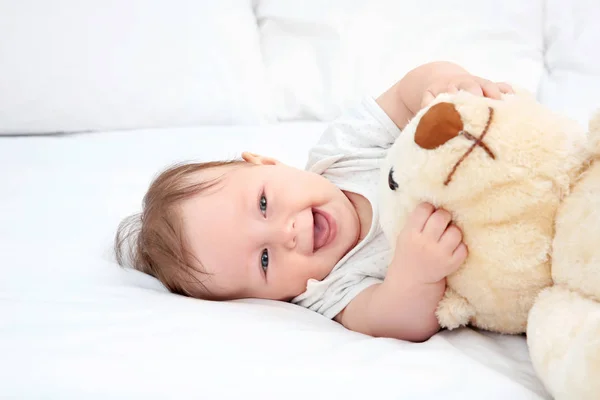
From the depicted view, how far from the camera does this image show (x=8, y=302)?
821 millimetres

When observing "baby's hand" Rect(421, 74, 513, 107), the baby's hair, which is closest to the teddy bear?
"baby's hand" Rect(421, 74, 513, 107)

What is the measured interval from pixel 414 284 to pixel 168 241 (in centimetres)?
40

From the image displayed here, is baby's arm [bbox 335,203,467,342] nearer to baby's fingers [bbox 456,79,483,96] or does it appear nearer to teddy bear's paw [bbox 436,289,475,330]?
teddy bear's paw [bbox 436,289,475,330]

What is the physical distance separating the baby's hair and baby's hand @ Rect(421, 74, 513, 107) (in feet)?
1.18

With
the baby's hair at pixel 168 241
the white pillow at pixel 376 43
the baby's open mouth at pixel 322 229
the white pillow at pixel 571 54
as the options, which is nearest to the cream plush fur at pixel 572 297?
the baby's open mouth at pixel 322 229

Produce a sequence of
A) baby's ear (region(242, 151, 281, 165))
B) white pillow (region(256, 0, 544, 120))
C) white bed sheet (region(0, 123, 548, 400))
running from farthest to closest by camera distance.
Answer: white pillow (region(256, 0, 544, 120))
baby's ear (region(242, 151, 281, 165))
white bed sheet (region(0, 123, 548, 400))

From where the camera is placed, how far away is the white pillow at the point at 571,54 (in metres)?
1.62

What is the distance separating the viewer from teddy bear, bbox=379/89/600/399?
640 mm

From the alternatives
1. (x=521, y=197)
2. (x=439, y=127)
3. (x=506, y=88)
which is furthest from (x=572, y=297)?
(x=506, y=88)

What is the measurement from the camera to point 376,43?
1832 mm

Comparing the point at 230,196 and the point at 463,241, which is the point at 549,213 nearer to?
the point at 463,241

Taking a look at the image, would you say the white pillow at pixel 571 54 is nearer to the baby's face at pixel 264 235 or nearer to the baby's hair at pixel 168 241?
the baby's face at pixel 264 235

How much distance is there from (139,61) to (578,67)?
1.19 meters

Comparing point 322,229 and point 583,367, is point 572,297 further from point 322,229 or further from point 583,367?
point 322,229
